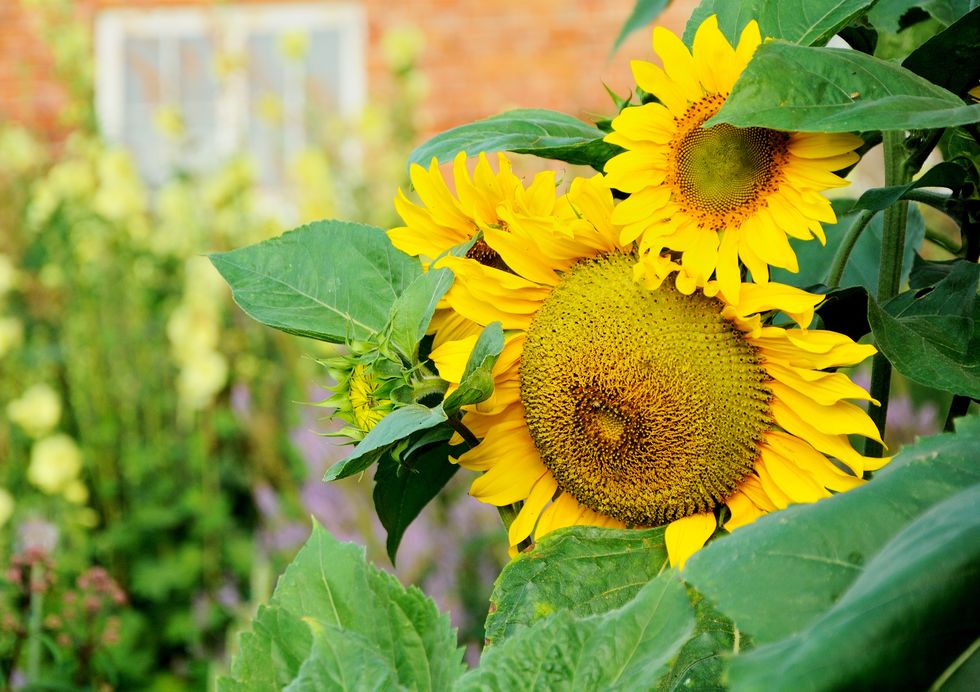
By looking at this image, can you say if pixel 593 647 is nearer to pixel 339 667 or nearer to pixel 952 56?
pixel 339 667

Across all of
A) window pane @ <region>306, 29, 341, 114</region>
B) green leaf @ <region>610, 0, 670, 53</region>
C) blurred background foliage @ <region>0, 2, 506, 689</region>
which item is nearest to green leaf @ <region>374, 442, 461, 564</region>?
green leaf @ <region>610, 0, 670, 53</region>

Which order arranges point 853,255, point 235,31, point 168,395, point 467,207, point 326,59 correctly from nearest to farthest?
point 467,207 → point 853,255 → point 168,395 → point 235,31 → point 326,59

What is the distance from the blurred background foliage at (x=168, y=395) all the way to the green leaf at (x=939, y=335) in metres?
1.27

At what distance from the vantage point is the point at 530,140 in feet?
1.47

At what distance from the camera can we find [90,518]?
2.43m

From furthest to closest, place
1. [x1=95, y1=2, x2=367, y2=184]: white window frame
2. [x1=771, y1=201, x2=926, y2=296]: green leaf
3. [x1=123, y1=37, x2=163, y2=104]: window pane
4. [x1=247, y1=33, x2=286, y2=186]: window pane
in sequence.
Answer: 1. [x1=123, y1=37, x2=163, y2=104]: window pane
2. [x1=95, y1=2, x2=367, y2=184]: white window frame
3. [x1=247, y1=33, x2=286, y2=186]: window pane
4. [x1=771, y1=201, x2=926, y2=296]: green leaf

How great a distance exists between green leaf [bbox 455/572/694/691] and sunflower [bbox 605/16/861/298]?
14 centimetres

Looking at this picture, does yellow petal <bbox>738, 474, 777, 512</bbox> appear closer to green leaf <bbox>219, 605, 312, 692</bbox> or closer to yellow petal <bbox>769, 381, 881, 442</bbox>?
yellow petal <bbox>769, 381, 881, 442</bbox>

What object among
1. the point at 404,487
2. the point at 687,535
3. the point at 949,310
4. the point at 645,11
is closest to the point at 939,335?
the point at 949,310

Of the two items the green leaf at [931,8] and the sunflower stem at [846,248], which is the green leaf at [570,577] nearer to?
the sunflower stem at [846,248]

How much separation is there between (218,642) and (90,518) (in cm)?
41

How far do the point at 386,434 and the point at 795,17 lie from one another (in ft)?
0.71

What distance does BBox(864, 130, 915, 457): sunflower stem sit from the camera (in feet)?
1.49

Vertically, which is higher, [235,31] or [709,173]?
[709,173]
